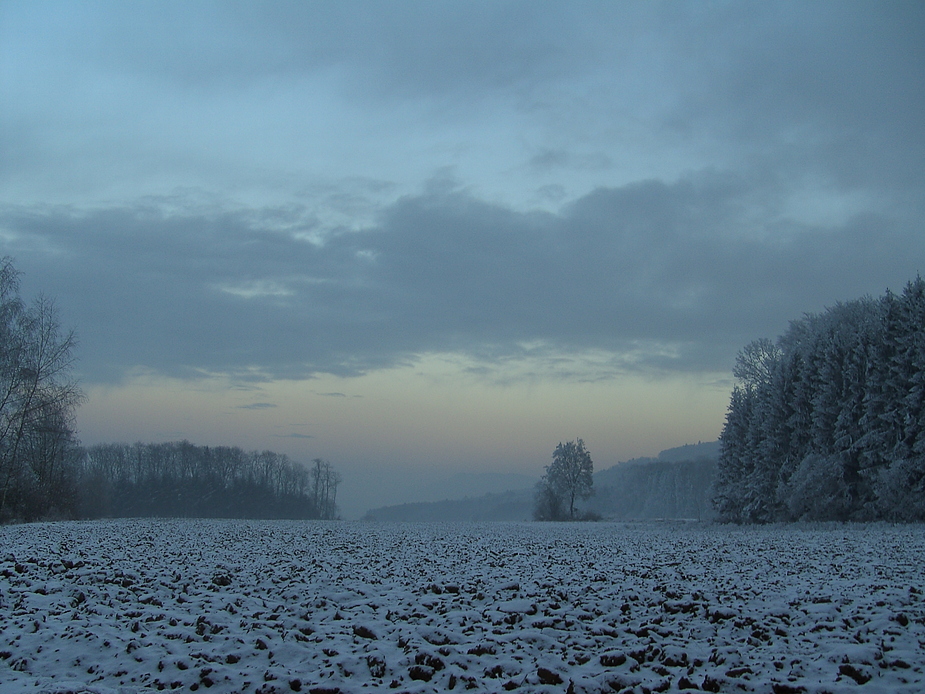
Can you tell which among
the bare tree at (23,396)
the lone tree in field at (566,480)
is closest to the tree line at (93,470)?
the bare tree at (23,396)

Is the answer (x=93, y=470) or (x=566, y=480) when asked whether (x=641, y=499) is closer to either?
(x=566, y=480)

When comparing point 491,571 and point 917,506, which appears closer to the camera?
point 491,571

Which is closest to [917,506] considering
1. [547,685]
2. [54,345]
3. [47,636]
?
[547,685]

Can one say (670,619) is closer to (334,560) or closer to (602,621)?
(602,621)

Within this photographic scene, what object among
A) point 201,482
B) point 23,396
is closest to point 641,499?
point 201,482

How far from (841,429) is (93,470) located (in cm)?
9059

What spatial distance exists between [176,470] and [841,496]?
95330 mm

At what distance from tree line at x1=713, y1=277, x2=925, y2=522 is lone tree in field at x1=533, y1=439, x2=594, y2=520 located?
1099 inches

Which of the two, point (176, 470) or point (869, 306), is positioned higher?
point (869, 306)

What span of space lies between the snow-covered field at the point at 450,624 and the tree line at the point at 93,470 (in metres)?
18.2

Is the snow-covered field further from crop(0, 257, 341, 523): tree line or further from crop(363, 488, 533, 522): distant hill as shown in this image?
crop(363, 488, 533, 522): distant hill

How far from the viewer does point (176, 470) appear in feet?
315

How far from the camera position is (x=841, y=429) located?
36.9 meters

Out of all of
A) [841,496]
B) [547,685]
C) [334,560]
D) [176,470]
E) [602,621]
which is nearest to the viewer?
[547,685]
